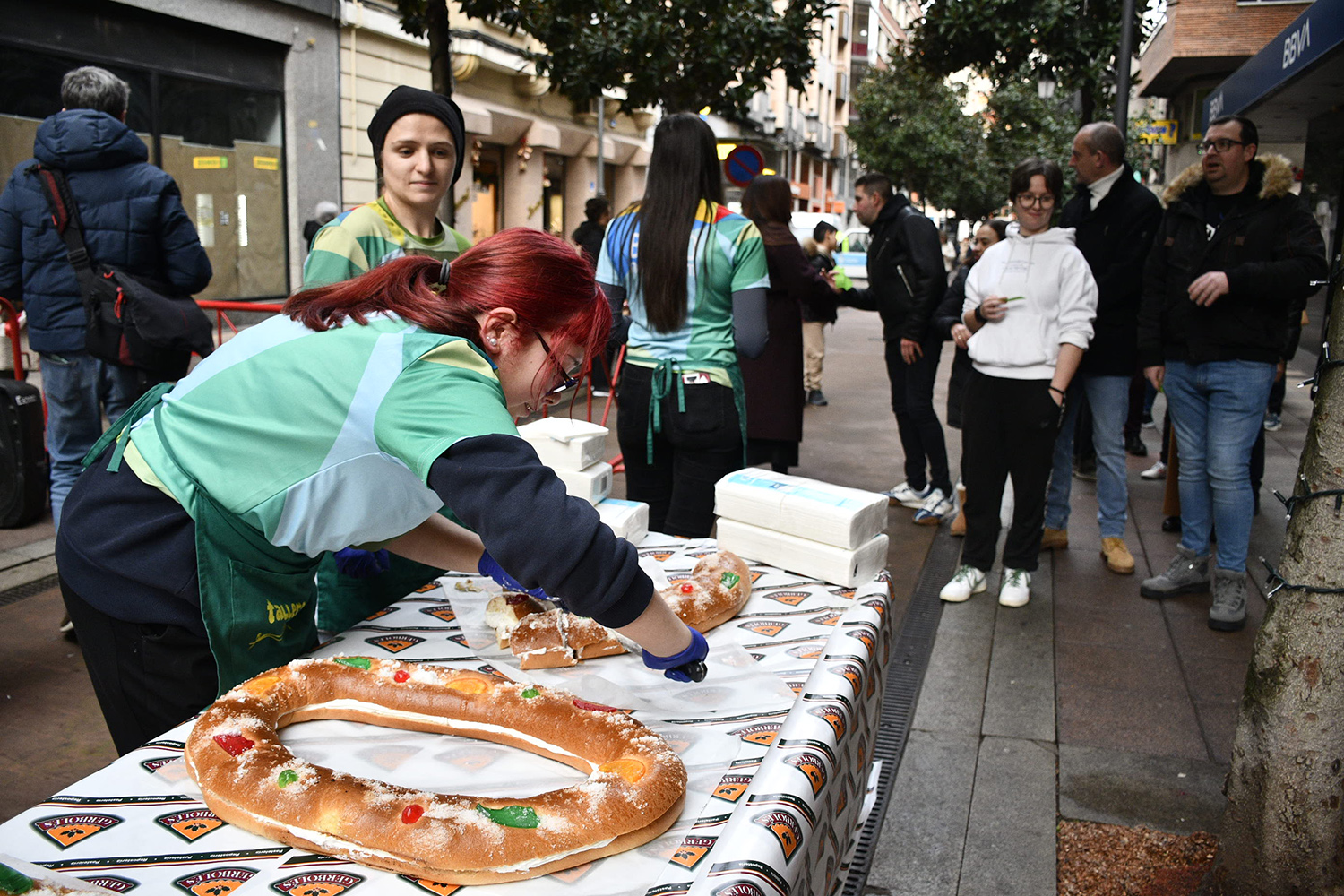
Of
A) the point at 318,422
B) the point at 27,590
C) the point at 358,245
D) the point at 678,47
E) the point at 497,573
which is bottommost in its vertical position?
the point at 27,590

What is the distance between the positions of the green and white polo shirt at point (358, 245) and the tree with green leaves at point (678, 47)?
8.19m

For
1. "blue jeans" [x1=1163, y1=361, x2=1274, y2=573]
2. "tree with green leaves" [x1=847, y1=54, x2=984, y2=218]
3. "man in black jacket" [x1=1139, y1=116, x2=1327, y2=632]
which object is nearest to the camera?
"man in black jacket" [x1=1139, y1=116, x2=1327, y2=632]

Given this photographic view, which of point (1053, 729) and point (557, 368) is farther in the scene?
point (1053, 729)

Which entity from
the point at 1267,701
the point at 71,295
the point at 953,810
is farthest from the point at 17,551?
the point at 1267,701

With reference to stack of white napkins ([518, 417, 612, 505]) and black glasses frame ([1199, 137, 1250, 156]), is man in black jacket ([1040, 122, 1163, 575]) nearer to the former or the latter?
black glasses frame ([1199, 137, 1250, 156])

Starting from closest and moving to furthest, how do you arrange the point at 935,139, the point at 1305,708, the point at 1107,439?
1. the point at 1305,708
2. the point at 1107,439
3. the point at 935,139

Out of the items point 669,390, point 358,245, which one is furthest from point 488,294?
point 669,390

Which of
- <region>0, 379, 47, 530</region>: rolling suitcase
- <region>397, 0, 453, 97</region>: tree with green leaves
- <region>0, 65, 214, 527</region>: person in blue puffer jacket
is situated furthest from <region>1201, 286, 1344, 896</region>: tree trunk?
<region>397, 0, 453, 97</region>: tree with green leaves

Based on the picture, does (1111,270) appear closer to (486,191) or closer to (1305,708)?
(1305,708)

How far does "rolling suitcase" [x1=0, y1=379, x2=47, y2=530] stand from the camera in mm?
4742

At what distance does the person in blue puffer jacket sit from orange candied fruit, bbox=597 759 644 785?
11.3 feet

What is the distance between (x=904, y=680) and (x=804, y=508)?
6.44 feet

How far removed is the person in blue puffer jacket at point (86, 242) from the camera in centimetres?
417

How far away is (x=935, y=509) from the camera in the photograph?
665 centimetres
